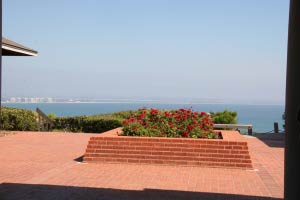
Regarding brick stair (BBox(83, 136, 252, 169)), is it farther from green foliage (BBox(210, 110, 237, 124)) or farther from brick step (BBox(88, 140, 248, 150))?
green foliage (BBox(210, 110, 237, 124))

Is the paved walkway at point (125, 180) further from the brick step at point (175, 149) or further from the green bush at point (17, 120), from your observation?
the green bush at point (17, 120)

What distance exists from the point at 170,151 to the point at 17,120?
33.4ft

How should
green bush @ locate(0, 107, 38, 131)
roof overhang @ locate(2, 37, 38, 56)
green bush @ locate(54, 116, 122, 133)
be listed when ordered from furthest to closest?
green bush @ locate(54, 116, 122, 133) < green bush @ locate(0, 107, 38, 131) < roof overhang @ locate(2, 37, 38, 56)

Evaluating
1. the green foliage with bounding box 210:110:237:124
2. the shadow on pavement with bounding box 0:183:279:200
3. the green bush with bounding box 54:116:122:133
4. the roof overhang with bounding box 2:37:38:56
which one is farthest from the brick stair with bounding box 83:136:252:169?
the green foliage with bounding box 210:110:237:124

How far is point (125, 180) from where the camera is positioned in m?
8.68

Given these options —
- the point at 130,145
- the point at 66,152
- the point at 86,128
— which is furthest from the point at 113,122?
the point at 130,145

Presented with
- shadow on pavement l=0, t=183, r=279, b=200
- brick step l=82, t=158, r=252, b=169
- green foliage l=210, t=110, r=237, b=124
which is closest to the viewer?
shadow on pavement l=0, t=183, r=279, b=200

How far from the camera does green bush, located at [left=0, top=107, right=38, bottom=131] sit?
18734 mm

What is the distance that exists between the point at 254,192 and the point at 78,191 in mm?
2949

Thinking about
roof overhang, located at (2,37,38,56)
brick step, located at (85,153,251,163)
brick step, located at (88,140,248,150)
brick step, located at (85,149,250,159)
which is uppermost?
roof overhang, located at (2,37,38,56)

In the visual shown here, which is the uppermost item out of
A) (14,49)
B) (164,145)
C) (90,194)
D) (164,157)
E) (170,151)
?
(14,49)

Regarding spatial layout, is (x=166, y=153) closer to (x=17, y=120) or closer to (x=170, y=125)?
(x=170, y=125)

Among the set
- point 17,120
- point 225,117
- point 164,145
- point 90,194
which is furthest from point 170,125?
point 225,117

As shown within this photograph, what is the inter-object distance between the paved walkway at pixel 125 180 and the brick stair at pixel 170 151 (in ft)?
0.81
